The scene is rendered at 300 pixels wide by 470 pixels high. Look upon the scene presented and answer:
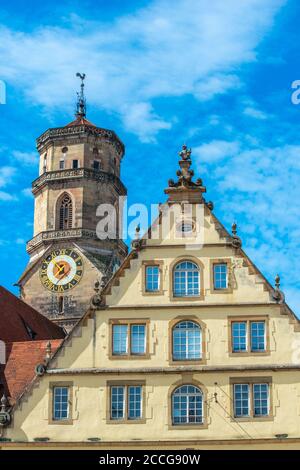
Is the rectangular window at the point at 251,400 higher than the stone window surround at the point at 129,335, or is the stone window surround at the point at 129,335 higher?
the stone window surround at the point at 129,335

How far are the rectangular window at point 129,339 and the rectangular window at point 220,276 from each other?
9.07 ft

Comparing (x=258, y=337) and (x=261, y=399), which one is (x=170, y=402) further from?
(x=258, y=337)

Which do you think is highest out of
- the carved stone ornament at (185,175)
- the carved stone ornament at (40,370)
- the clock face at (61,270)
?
the clock face at (61,270)

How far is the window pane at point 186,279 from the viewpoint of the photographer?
1342 inches

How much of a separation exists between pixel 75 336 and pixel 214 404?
505 cm

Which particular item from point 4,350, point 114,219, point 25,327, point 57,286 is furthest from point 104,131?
point 4,350

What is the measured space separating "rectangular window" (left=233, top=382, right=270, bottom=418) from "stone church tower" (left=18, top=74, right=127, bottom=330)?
2660 centimetres

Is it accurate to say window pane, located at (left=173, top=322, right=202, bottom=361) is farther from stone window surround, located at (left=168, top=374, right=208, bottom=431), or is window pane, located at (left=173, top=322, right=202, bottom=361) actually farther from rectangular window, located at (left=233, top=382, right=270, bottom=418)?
rectangular window, located at (left=233, top=382, right=270, bottom=418)

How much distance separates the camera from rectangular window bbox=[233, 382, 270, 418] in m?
32.4

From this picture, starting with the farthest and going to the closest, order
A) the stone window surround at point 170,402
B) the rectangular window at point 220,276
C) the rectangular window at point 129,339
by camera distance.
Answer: the rectangular window at point 220,276
the rectangular window at point 129,339
the stone window surround at point 170,402

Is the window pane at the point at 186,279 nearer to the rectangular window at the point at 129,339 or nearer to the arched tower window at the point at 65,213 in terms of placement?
the rectangular window at the point at 129,339

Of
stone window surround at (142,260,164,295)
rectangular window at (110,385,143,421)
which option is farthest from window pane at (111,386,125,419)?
stone window surround at (142,260,164,295)

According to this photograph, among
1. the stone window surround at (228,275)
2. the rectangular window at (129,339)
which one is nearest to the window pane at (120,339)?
the rectangular window at (129,339)

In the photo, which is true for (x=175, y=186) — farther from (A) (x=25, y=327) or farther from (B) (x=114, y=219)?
(B) (x=114, y=219)
